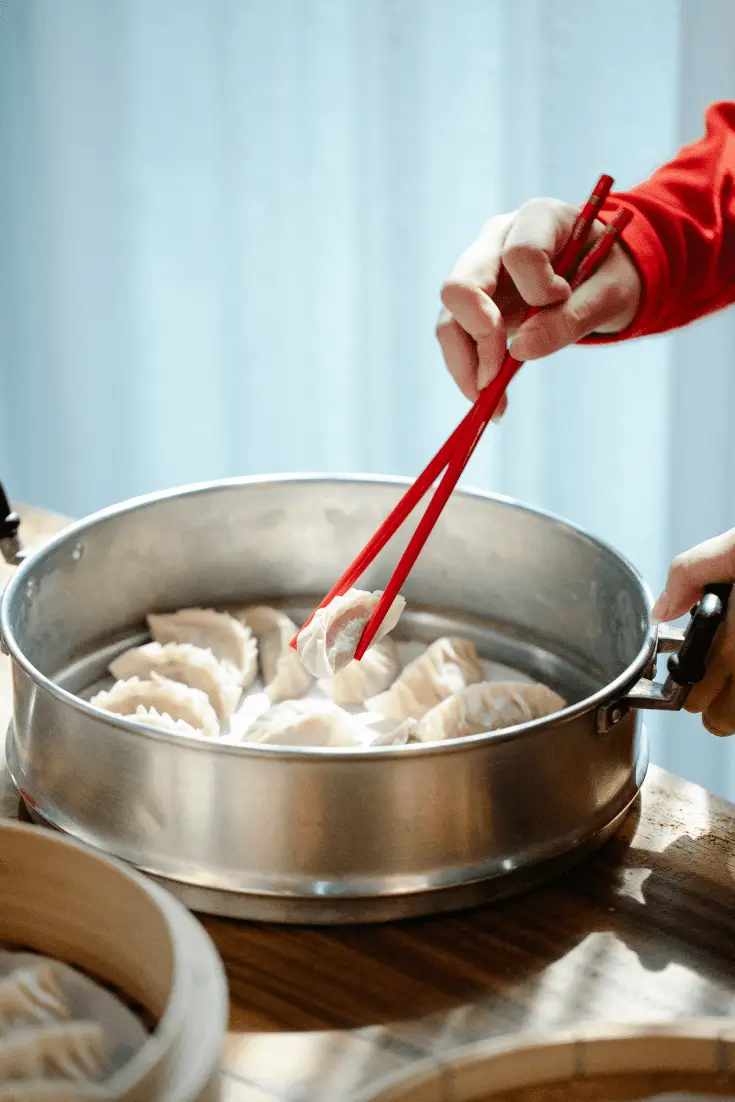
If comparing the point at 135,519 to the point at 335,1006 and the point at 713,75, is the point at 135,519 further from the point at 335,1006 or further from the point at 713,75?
the point at 713,75

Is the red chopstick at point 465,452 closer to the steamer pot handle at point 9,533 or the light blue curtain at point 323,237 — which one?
the steamer pot handle at point 9,533

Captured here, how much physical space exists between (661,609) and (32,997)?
0.51 metres

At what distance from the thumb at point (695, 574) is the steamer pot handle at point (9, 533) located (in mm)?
551

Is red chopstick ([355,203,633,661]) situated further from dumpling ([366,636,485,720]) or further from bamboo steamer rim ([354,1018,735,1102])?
bamboo steamer rim ([354,1018,735,1102])

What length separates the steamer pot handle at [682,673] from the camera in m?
0.81

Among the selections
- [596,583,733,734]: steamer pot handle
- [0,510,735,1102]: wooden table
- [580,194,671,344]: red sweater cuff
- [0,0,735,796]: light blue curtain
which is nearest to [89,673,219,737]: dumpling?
[0,510,735,1102]: wooden table

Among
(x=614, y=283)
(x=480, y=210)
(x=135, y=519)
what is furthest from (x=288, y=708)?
(x=480, y=210)

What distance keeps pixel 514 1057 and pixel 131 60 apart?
227 cm

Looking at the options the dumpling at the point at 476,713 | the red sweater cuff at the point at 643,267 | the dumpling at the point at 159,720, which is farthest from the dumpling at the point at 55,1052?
the red sweater cuff at the point at 643,267

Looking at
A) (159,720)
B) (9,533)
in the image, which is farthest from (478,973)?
(9,533)

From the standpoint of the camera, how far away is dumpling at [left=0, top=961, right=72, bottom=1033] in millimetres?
607

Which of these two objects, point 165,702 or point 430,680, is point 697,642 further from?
point 165,702

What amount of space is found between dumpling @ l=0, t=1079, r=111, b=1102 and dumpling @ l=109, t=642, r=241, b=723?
62 cm

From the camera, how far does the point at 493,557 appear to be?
1.23 m
